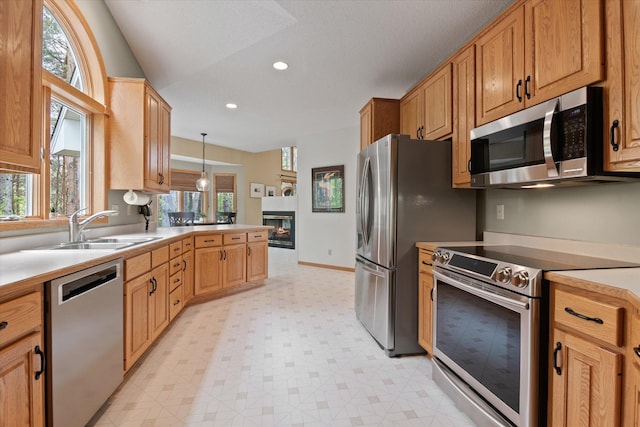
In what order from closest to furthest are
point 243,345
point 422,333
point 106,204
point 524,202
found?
1. point 524,202
2. point 422,333
3. point 243,345
4. point 106,204

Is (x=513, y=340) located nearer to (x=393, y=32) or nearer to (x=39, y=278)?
(x=39, y=278)

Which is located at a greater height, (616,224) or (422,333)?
(616,224)


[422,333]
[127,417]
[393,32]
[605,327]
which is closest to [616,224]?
[605,327]

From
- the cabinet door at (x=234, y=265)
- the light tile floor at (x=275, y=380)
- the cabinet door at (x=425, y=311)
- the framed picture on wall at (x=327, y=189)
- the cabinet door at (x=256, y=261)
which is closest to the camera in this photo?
the light tile floor at (x=275, y=380)

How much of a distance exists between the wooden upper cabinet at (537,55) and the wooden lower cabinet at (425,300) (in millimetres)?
1065

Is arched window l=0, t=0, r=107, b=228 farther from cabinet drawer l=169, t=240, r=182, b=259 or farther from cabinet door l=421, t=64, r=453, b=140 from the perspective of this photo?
cabinet door l=421, t=64, r=453, b=140

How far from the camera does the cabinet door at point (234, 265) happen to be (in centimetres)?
384

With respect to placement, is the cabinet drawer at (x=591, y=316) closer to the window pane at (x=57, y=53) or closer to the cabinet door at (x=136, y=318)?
the cabinet door at (x=136, y=318)

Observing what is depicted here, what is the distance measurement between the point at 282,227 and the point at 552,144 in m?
6.41

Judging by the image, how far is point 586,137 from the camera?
4.56ft

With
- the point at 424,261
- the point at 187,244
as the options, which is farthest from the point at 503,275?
the point at 187,244

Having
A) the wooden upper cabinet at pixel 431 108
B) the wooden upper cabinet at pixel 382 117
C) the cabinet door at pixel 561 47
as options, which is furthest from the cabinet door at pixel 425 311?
the wooden upper cabinet at pixel 382 117

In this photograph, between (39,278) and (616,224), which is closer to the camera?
(39,278)

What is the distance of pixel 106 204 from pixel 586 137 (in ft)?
11.5
